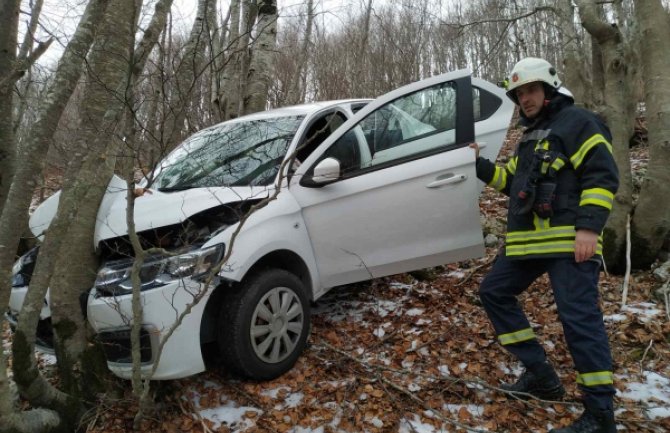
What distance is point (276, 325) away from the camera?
3.01 meters

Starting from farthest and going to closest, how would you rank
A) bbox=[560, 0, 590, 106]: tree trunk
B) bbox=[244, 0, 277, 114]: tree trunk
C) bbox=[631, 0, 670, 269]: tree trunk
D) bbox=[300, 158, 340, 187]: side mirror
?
bbox=[560, 0, 590, 106]: tree trunk → bbox=[244, 0, 277, 114]: tree trunk → bbox=[631, 0, 670, 269]: tree trunk → bbox=[300, 158, 340, 187]: side mirror

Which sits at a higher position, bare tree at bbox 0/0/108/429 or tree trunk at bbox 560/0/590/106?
tree trunk at bbox 560/0/590/106

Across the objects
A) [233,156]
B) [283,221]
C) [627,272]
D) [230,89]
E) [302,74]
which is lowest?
[627,272]

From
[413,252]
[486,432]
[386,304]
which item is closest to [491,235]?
[386,304]

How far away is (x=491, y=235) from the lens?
16.8 feet

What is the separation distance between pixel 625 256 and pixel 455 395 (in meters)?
2.34

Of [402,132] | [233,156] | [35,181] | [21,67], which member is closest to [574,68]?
[402,132]

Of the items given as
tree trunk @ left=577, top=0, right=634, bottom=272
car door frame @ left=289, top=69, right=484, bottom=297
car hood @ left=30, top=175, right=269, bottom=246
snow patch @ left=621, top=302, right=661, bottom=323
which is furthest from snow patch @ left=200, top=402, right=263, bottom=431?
tree trunk @ left=577, top=0, right=634, bottom=272

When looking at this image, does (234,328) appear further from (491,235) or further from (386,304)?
(491,235)

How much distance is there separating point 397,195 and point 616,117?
8.09 ft

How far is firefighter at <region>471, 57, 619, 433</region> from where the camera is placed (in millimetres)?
2262

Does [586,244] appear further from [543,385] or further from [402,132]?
[402,132]

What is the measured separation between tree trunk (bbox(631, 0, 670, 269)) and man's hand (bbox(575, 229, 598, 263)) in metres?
2.17

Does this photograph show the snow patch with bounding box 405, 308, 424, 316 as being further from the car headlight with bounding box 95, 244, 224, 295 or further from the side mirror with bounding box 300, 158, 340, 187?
the car headlight with bounding box 95, 244, 224, 295
